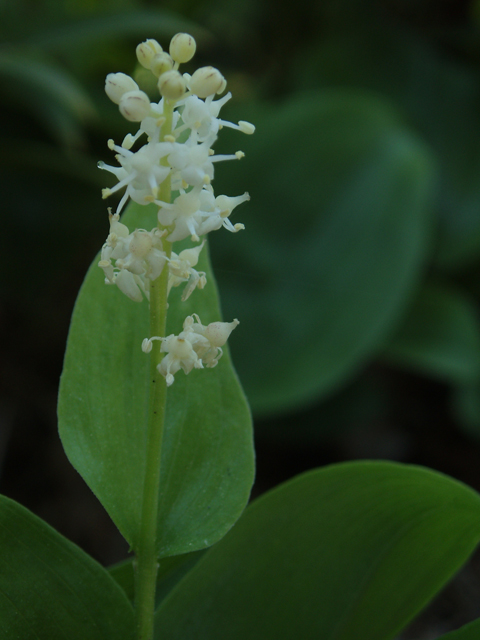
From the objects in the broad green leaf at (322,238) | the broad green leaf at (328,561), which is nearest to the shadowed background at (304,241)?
the broad green leaf at (322,238)

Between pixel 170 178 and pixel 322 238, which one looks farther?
pixel 322 238

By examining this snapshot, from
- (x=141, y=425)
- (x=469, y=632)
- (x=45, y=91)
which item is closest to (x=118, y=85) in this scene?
(x=141, y=425)

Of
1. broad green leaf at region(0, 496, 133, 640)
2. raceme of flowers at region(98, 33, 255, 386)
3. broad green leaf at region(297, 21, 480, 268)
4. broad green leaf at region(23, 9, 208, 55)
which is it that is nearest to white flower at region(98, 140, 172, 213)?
raceme of flowers at region(98, 33, 255, 386)

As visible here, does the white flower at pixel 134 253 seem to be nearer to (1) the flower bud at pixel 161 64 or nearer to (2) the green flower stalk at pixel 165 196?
(2) the green flower stalk at pixel 165 196

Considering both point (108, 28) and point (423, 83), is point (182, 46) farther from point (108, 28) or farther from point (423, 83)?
point (423, 83)

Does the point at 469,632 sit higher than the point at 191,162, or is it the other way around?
the point at 191,162
